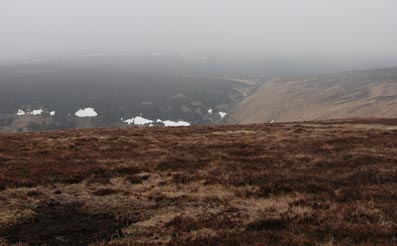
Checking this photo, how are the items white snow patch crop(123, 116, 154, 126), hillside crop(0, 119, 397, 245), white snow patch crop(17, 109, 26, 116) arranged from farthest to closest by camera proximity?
white snow patch crop(17, 109, 26, 116)
white snow patch crop(123, 116, 154, 126)
hillside crop(0, 119, 397, 245)

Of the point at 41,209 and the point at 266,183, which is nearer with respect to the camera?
the point at 41,209

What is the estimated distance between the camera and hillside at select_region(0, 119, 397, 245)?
498 inches

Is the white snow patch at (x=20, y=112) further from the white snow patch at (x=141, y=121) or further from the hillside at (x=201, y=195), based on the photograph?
the hillside at (x=201, y=195)

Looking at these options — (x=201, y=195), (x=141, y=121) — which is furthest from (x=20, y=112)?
(x=201, y=195)

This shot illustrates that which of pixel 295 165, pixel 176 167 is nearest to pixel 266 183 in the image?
pixel 295 165

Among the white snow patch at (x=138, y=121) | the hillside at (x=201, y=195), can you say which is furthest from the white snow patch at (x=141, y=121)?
the hillside at (x=201, y=195)

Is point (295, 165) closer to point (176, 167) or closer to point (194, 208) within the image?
point (176, 167)

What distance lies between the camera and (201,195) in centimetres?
1770

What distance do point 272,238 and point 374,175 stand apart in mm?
10608

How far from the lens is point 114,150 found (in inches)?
1214

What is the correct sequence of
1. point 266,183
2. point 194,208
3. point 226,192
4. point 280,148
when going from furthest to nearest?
1. point 280,148
2. point 266,183
3. point 226,192
4. point 194,208

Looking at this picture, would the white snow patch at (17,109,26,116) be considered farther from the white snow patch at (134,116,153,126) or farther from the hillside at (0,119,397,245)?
the hillside at (0,119,397,245)

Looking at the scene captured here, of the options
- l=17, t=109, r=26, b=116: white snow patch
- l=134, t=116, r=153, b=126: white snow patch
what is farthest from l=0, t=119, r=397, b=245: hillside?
l=17, t=109, r=26, b=116: white snow patch

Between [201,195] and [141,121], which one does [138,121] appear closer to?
[141,121]
